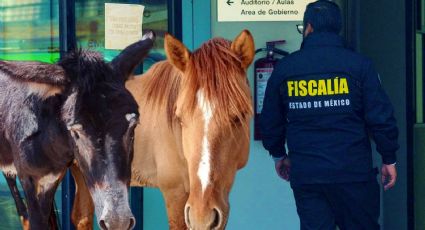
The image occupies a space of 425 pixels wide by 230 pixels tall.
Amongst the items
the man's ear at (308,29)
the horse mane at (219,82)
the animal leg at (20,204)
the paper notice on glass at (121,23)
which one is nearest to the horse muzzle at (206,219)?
the horse mane at (219,82)

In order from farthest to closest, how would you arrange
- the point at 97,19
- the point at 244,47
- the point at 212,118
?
the point at 97,19
the point at 244,47
the point at 212,118

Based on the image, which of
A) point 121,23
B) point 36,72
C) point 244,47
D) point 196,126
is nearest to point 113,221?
point 196,126

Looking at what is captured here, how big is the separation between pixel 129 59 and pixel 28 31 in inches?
70.3

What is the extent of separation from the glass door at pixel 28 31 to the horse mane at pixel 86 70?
1.69 metres

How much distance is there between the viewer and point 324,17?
3.28 m

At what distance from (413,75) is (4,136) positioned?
3.04m

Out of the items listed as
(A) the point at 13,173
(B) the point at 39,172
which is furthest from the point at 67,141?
(A) the point at 13,173

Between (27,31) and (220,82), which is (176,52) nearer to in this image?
(220,82)

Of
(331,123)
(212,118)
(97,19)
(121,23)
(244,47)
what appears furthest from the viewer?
(97,19)

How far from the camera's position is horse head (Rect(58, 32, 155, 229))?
8.46 ft

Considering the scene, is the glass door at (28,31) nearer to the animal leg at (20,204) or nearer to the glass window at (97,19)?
the glass window at (97,19)

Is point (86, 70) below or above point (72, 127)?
above

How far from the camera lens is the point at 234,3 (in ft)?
14.5

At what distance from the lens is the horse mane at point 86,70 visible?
8.68ft
